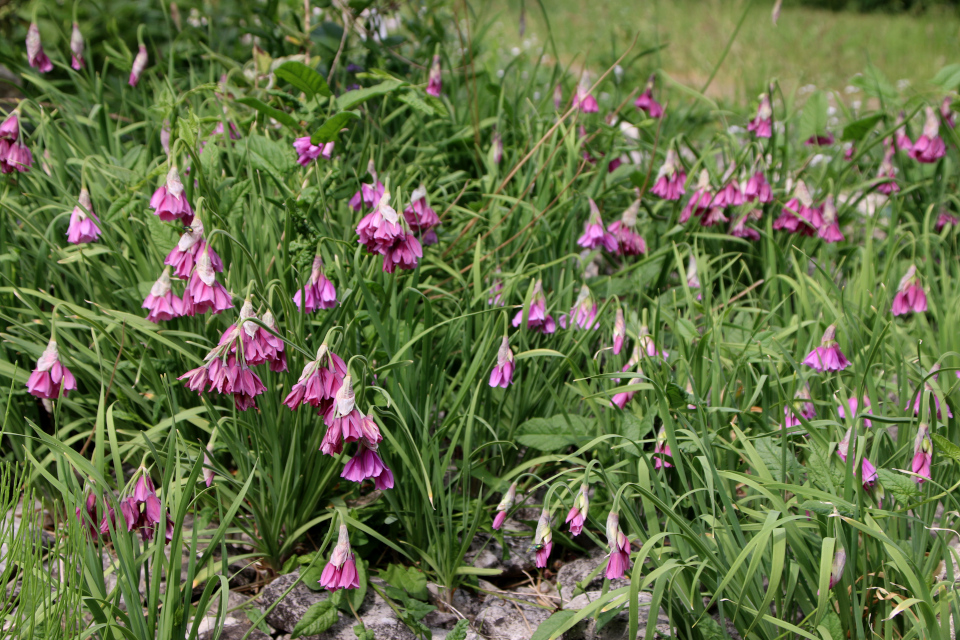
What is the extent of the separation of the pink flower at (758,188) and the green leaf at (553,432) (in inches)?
45.0

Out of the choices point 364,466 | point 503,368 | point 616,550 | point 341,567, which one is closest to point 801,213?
point 503,368

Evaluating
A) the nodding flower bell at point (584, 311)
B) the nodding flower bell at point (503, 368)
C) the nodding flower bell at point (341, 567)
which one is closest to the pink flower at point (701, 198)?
the nodding flower bell at point (584, 311)

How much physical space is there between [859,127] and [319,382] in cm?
254

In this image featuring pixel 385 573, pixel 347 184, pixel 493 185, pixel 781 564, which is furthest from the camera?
pixel 493 185

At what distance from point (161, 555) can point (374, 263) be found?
34.9 inches

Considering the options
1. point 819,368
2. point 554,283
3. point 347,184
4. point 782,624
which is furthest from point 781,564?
point 347,184

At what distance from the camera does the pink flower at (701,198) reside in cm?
254

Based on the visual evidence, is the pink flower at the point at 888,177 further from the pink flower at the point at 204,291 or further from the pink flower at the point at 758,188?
the pink flower at the point at 204,291

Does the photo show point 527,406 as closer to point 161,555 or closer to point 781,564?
point 781,564

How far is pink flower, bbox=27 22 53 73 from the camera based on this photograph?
95.7 inches

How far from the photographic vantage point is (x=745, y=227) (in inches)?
108

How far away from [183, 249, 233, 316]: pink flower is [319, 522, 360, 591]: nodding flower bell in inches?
21.0

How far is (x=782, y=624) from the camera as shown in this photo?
52.6 inches

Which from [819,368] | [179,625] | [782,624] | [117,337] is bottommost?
[179,625]
